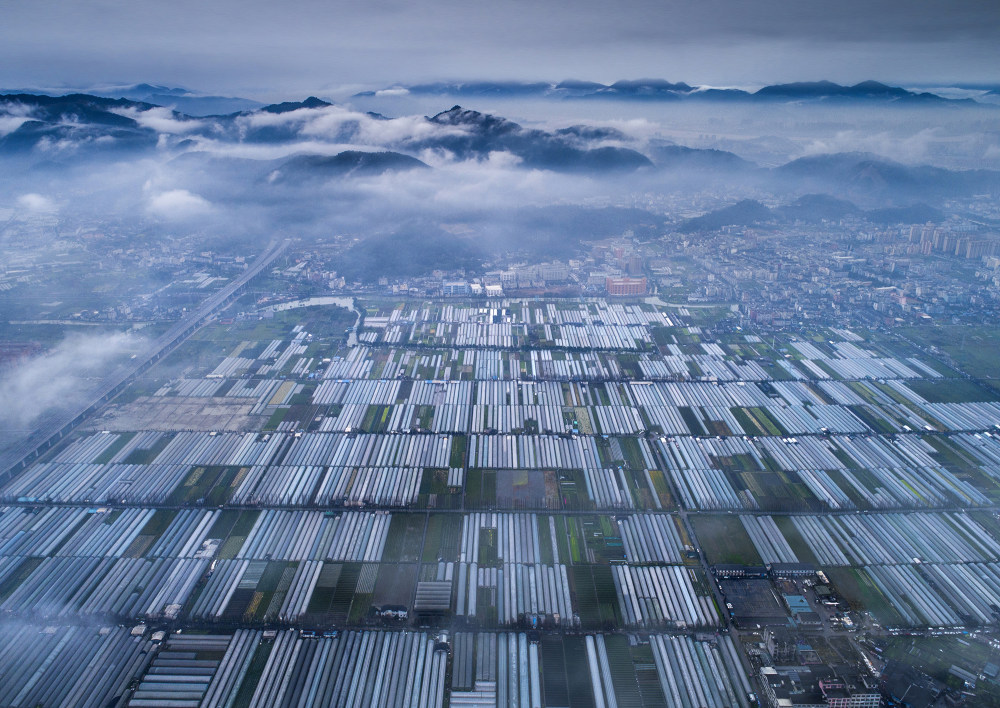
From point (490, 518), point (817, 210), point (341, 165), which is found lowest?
point (490, 518)

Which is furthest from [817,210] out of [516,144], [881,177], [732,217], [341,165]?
[341,165]

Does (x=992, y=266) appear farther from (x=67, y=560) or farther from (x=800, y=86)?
(x=67, y=560)

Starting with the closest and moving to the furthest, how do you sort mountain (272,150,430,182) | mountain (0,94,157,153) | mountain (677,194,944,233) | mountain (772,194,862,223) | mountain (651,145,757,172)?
mountain (677,194,944,233), mountain (772,194,862,223), mountain (0,94,157,153), mountain (272,150,430,182), mountain (651,145,757,172)

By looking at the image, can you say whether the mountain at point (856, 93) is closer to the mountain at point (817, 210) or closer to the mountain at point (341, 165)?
the mountain at point (817, 210)

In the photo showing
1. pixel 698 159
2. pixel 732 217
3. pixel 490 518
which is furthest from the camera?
pixel 698 159

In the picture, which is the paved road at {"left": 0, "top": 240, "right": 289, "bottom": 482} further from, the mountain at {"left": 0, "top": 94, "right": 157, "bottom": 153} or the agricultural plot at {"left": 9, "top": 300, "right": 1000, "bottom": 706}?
the mountain at {"left": 0, "top": 94, "right": 157, "bottom": 153}

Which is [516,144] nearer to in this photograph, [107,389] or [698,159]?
[698,159]

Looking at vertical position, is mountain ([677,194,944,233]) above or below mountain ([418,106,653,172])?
below

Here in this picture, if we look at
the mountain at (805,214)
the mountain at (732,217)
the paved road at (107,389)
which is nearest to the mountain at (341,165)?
the paved road at (107,389)

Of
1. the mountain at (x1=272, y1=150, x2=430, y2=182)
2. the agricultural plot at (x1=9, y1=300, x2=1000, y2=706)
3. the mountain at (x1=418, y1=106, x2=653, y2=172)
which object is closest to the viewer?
the agricultural plot at (x1=9, y1=300, x2=1000, y2=706)

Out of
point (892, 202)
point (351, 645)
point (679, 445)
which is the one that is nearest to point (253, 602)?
point (351, 645)

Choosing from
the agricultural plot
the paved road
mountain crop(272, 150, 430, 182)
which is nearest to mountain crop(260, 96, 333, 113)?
mountain crop(272, 150, 430, 182)
